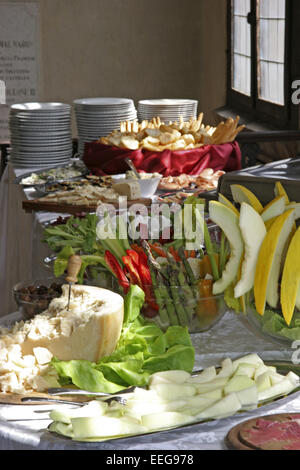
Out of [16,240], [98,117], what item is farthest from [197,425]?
[98,117]

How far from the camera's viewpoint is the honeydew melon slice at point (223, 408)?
2.56 feet

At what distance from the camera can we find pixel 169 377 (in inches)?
33.9

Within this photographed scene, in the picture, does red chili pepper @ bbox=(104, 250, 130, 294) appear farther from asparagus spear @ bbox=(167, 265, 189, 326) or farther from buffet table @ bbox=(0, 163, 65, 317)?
buffet table @ bbox=(0, 163, 65, 317)

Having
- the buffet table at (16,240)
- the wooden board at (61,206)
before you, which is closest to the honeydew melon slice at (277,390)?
the buffet table at (16,240)

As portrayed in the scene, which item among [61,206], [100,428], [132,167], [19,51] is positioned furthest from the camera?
[19,51]

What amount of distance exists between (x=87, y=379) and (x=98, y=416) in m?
0.11

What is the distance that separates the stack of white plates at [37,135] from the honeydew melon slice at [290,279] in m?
1.97

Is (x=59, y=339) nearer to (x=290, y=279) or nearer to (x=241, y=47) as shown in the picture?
(x=290, y=279)

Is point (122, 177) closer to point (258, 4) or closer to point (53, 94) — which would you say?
point (258, 4)

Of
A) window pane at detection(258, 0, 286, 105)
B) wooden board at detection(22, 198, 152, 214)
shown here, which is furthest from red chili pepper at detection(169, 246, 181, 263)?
window pane at detection(258, 0, 286, 105)

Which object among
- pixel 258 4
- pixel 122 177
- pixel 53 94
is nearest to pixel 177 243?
pixel 122 177

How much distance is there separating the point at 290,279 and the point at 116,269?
29 cm

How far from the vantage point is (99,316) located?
3.04ft

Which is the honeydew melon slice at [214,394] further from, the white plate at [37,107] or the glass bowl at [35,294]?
the white plate at [37,107]
